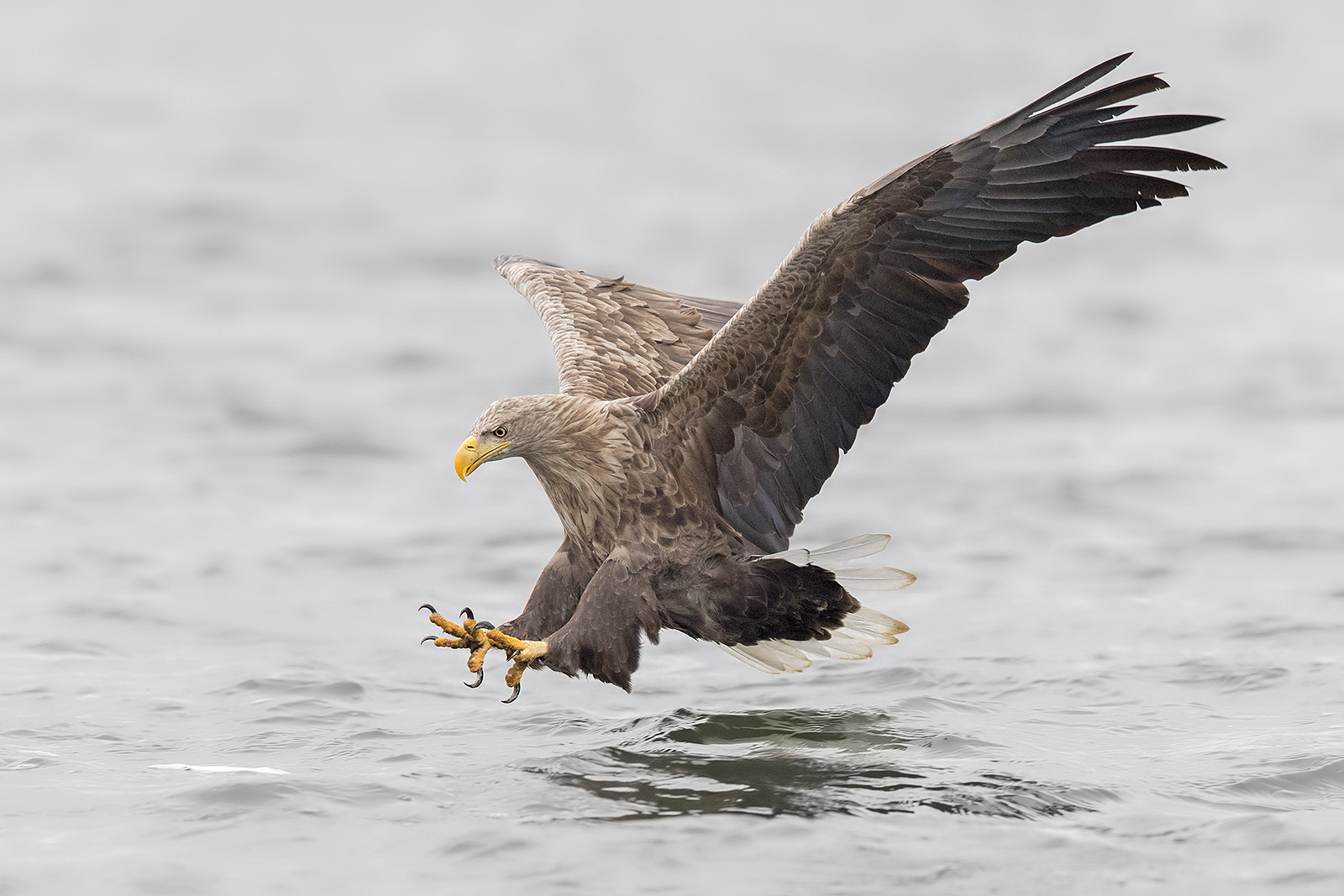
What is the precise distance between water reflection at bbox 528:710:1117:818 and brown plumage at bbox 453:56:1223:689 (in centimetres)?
31

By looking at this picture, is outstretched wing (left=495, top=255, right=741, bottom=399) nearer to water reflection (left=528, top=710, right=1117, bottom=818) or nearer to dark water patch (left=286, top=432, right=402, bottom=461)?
water reflection (left=528, top=710, right=1117, bottom=818)

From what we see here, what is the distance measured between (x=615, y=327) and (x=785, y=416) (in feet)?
5.24

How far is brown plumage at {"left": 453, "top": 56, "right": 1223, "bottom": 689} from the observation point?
19.4 ft

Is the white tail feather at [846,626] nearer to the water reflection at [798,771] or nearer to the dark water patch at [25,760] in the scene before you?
the water reflection at [798,771]

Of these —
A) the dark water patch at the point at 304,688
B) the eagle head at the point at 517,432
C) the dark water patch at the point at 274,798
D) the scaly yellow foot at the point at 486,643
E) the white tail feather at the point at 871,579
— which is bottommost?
the dark water patch at the point at 274,798

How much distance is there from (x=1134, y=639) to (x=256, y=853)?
426 centimetres

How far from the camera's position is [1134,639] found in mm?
8367

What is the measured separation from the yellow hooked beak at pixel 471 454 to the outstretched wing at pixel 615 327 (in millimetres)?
801

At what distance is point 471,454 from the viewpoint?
6.41 metres

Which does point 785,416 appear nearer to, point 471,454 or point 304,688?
point 471,454

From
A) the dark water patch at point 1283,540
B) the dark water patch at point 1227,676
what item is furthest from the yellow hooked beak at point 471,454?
the dark water patch at point 1283,540

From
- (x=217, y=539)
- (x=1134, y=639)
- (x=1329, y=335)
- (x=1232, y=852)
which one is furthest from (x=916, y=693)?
(x=1329, y=335)

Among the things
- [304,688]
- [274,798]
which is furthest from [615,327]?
[274,798]

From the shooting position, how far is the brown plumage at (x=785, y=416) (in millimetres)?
5910
